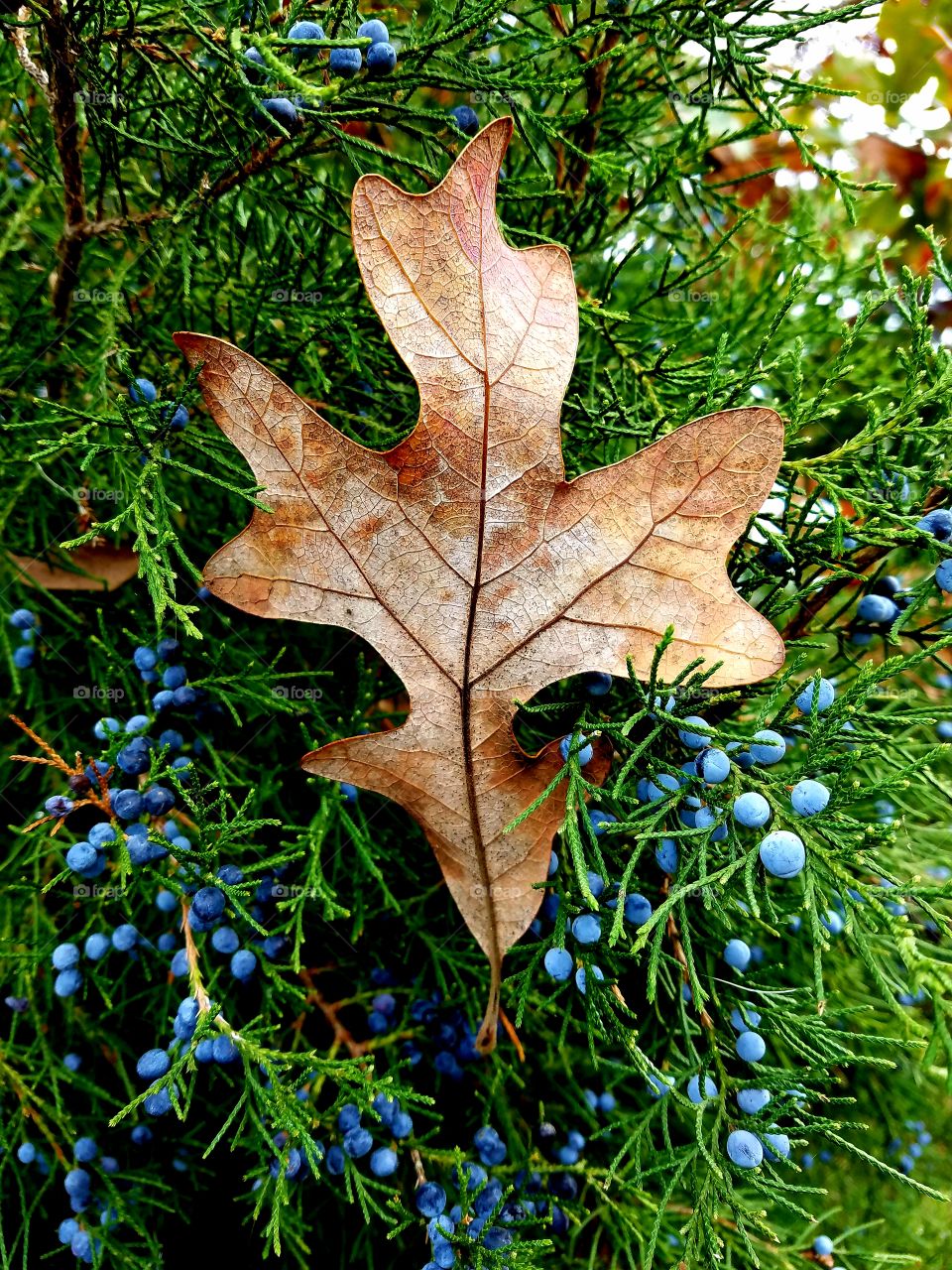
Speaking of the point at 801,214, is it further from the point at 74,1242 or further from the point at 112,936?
the point at 74,1242

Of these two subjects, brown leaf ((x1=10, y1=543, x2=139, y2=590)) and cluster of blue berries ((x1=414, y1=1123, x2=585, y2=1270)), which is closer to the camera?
cluster of blue berries ((x1=414, y1=1123, x2=585, y2=1270))

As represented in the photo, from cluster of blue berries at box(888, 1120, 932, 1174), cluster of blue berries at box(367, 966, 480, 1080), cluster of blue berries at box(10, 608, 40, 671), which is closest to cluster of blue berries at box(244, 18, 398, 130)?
cluster of blue berries at box(10, 608, 40, 671)

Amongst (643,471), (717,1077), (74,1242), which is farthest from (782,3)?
(74,1242)

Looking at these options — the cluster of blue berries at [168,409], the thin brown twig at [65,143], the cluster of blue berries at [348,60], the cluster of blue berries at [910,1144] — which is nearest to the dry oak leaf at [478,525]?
the cluster of blue berries at [168,409]

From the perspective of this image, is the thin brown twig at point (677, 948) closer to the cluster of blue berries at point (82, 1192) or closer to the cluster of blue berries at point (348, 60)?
the cluster of blue berries at point (82, 1192)

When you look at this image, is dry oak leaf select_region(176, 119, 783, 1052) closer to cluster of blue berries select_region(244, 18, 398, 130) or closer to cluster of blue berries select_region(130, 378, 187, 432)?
cluster of blue berries select_region(130, 378, 187, 432)
